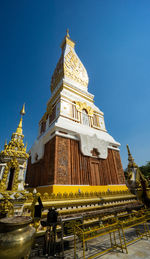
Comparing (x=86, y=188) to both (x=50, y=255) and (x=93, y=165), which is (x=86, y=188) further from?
(x=50, y=255)

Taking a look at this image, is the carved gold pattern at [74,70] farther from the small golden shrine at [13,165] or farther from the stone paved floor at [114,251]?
the stone paved floor at [114,251]

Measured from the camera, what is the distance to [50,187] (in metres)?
7.87

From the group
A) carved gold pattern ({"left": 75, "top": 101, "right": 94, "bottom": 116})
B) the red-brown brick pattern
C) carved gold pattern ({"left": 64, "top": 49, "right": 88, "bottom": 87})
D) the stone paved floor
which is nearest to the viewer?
the stone paved floor

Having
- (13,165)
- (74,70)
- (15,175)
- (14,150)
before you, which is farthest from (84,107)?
(15,175)

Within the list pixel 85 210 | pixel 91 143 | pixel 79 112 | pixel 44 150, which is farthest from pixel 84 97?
pixel 85 210

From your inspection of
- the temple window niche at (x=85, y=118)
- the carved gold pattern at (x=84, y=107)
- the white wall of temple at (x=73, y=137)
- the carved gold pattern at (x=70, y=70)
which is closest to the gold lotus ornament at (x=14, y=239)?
the white wall of temple at (x=73, y=137)

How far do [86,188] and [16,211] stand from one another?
5.98 metres

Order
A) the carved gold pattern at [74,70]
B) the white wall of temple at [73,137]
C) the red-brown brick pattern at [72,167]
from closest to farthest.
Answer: the red-brown brick pattern at [72,167]
the white wall of temple at [73,137]
the carved gold pattern at [74,70]

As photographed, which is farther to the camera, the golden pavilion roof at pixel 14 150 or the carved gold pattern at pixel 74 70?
the carved gold pattern at pixel 74 70

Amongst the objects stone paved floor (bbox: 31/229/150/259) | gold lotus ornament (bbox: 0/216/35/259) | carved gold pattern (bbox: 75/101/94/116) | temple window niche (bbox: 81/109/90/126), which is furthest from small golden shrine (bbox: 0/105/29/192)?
carved gold pattern (bbox: 75/101/94/116)

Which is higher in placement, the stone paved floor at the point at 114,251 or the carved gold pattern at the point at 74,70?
the carved gold pattern at the point at 74,70

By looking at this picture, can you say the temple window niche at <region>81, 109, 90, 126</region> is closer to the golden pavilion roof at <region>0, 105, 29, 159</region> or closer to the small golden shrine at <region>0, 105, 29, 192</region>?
the golden pavilion roof at <region>0, 105, 29, 159</region>

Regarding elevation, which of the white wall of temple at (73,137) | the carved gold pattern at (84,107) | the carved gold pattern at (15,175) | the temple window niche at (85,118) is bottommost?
the carved gold pattern at (15,175)

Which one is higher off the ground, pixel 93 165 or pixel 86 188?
pixel 93 165
